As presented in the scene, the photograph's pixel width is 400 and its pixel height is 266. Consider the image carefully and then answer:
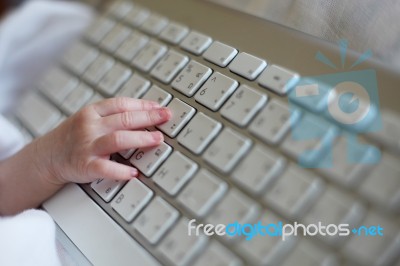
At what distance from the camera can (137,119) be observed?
0.37 meters

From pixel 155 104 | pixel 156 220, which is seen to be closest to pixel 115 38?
pixel 155 104

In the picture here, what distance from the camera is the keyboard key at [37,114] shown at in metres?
0.46

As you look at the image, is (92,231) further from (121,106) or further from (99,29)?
(99,29)

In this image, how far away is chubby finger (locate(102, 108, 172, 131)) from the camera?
1.21 feet

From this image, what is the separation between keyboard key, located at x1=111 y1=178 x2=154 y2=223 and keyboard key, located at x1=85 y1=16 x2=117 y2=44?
0.75 ft

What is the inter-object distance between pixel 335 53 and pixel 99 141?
210 millimetres

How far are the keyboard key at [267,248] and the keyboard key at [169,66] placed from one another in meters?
0.17

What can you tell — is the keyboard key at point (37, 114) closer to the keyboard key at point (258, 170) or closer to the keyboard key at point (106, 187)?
the keyboard key at point (106, 187)

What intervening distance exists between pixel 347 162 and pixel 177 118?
0.48ft

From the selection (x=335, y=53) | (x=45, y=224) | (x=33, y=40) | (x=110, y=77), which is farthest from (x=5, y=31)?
(x=335, y=53)

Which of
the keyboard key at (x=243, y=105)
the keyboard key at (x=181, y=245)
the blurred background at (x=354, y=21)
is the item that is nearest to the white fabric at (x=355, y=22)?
the blurred background at (x=354, y=21)

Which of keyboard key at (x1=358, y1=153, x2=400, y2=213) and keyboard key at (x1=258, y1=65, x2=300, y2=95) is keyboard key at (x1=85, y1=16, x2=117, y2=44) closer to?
keyboard key at (x1=258, y1=65, x2=300, y2=95)

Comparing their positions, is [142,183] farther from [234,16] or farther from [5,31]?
[5,31]

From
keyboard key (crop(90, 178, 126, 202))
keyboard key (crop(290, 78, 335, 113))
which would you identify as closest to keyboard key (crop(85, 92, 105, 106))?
keyboard key (crop(90, 178, 126, 202))
